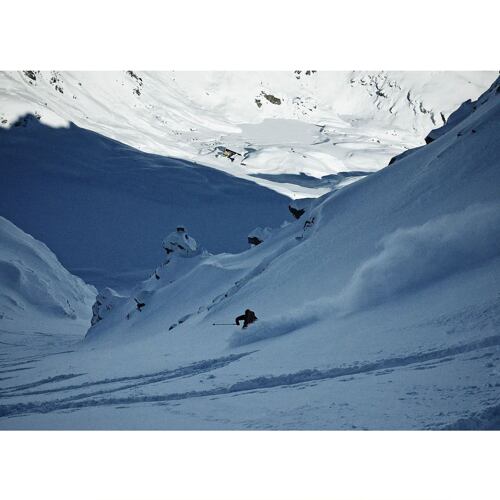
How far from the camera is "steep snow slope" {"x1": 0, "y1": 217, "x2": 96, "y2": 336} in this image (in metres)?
8.57

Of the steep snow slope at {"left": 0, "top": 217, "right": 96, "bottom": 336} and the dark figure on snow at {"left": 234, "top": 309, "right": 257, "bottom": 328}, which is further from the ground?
the steep snow slope at {"left": 0, "top": 217, "right": 96, "bottom": 336}

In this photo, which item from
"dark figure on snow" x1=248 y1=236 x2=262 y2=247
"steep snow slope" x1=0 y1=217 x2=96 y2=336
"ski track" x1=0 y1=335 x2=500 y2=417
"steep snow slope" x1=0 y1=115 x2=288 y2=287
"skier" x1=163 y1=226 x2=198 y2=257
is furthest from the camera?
"skier" x1=163 y1=226 x2=198 y2=257

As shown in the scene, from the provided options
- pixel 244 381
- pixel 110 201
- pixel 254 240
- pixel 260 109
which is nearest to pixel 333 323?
pixel 244 381

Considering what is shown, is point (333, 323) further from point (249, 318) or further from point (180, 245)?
point (180, 245)

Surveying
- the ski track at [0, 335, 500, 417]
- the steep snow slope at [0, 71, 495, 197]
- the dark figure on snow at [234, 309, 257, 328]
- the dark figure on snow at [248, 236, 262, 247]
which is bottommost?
the ski track at [0, 335, 500, 417]

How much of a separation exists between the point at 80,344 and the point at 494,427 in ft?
23.1

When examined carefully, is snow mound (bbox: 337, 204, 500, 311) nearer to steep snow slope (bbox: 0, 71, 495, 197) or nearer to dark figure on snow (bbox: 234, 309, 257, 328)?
dark figure on snow (bbox: 234, 309, 257, 328)

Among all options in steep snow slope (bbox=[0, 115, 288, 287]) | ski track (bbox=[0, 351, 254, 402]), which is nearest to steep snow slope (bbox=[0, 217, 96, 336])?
steep snow slope (bbox=[0, 115, 288, 287])

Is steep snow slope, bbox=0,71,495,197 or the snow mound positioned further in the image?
→ steep snow slope, bbox=0,71,495,197

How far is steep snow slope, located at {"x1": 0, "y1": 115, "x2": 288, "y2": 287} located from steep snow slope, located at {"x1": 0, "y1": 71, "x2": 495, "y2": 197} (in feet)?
1.62

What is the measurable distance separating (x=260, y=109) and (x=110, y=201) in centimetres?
414

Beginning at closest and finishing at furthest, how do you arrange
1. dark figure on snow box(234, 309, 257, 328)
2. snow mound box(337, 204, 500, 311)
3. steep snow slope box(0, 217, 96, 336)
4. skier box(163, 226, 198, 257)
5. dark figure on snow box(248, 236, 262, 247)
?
snow mound box(337, 204, 500, 311) → dark figure on snow box(234, 309, 257, 328) → steep snow slope box(0, 217, 96, 336) → dark figure on snow box(248, 236, 262, 247) → skier box(163, 226, 198, 257)
